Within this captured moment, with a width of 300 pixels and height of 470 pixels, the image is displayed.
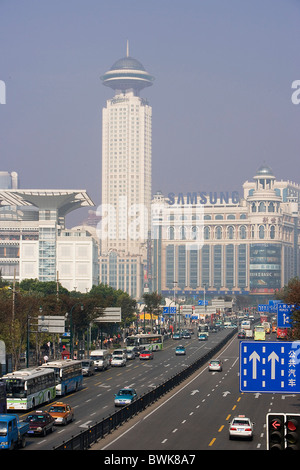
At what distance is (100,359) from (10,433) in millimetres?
57956

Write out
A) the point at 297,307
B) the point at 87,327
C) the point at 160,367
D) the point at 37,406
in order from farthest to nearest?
the point at 87,327 → the point at 160,367 → the point at 297,307 → the point at 37,406

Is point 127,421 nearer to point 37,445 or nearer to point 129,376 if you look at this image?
point 37,445

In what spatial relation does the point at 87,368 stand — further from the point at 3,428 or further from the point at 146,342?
the point at 3,428

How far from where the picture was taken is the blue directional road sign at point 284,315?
75.1 m

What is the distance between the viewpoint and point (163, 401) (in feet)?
225

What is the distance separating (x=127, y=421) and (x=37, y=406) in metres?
12.7

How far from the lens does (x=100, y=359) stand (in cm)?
10088

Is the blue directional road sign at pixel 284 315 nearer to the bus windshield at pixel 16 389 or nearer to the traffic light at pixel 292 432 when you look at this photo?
the bus windshield at pixel 16 389

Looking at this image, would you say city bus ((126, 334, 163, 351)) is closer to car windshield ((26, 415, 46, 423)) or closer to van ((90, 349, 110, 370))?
van ((90, 349, 110, 370))

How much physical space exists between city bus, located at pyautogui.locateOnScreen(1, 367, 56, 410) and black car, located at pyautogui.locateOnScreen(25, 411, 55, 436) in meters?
9.58

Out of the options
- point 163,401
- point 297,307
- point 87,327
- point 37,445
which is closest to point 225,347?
point 87,327

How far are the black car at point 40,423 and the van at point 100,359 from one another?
4729cm

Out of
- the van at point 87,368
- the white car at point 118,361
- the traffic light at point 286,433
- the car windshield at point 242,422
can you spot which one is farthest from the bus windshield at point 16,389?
the white car at point 118,361

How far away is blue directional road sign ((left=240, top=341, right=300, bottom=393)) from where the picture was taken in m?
33.2
